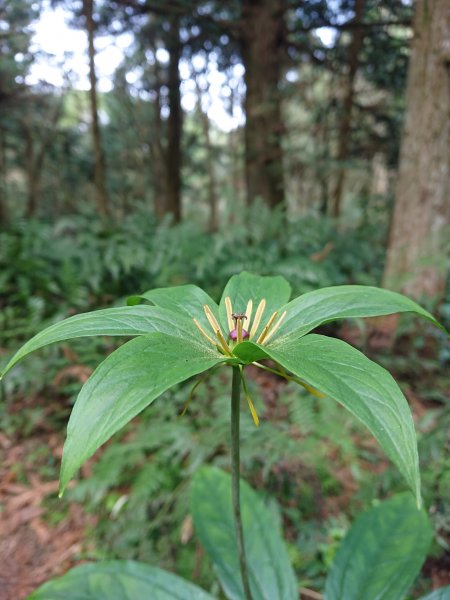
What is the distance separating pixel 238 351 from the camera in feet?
2.28

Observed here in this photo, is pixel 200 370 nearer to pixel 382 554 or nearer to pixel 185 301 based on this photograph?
pixel 185 301

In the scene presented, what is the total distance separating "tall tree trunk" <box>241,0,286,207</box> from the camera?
584cm

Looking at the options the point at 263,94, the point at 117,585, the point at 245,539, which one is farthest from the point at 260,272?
the point at 263,94

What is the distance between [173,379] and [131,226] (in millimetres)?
4547

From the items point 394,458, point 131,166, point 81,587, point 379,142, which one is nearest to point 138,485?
point 81,587

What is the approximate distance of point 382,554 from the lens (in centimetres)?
133

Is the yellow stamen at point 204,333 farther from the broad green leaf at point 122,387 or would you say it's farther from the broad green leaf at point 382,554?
the broad green leaf at point 382,554

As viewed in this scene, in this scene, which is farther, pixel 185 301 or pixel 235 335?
pixel 185 301

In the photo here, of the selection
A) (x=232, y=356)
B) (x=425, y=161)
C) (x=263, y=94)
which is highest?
(x=263, y=94)

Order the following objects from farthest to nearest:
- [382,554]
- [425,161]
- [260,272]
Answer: [425,161] < [260,272] < [382,554]

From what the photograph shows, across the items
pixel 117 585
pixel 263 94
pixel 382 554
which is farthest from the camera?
pixel 263 94

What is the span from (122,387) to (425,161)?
399cm

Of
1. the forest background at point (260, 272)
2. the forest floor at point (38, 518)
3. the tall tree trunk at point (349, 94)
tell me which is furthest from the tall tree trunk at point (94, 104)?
the tall tree trunk at point (349, 94)

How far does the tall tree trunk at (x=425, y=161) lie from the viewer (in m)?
3.55
